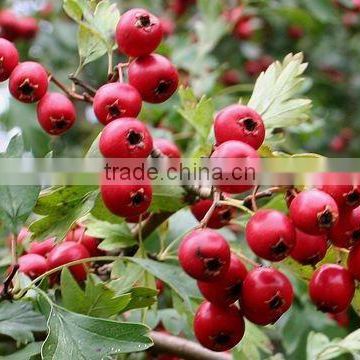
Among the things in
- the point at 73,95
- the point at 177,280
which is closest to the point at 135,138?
the point at 73,95

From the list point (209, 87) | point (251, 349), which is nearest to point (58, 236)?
point (251, 349)

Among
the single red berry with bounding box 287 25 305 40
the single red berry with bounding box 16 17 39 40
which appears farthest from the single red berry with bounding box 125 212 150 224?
the single red berry with bounding box 287 25 305 40

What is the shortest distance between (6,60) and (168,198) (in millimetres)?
304

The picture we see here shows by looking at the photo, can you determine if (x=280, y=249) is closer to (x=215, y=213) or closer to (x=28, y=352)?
(x=215, y=213)

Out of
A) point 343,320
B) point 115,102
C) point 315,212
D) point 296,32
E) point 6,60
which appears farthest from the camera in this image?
point 296,32

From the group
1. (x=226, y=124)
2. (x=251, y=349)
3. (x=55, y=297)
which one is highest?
(x=226, y=124)

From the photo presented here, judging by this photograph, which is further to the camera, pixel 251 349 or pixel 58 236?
Result: pixel 251 349

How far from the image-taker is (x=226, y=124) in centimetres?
103

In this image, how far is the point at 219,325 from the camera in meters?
1.03

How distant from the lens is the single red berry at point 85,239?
50.0 inches

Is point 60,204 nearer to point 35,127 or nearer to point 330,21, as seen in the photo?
point 35,127

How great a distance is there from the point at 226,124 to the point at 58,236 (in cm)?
27

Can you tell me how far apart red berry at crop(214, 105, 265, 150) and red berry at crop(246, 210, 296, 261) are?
4.0 inches

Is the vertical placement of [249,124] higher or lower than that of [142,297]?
higher
